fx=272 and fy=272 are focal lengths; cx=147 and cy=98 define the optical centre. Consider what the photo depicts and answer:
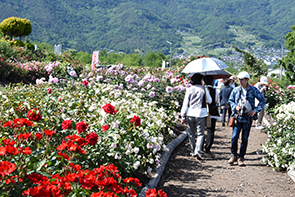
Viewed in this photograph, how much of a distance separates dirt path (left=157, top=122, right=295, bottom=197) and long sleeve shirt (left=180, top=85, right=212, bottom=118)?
983 millimetres

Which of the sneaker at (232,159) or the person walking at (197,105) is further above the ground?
the person walking at (197,105)

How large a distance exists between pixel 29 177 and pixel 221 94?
6678 mm

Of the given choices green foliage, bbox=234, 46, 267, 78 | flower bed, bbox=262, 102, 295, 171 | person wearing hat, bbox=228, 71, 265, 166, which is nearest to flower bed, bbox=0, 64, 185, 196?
person wearing hat, bbox=228, 71, 265, 166

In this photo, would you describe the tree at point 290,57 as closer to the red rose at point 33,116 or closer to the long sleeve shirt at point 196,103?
the long sleeve shirt at point 196,103

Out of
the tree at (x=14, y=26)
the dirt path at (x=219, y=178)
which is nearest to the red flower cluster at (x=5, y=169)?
the dirt path at (x=219, y=178)

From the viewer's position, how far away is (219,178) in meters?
4.53

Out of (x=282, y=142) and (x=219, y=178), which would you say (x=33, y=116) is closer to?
(x=219, y=178)

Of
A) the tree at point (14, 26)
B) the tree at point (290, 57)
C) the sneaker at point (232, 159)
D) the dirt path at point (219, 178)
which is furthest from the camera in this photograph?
the tree at point (14, 26)

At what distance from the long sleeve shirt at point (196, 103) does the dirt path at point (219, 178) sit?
38.7 inches

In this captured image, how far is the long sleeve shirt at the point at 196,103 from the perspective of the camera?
4969mm

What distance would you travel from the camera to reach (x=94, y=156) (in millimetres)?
2986

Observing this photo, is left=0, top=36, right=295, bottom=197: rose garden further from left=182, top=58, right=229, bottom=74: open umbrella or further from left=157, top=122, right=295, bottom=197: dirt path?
left=182, top=58, right=229, bottom=74: open umbrella

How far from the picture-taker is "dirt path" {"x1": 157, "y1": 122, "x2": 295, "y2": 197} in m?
3.98

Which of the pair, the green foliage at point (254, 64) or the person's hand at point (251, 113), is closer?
the person's hand at point (251, 113)
